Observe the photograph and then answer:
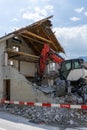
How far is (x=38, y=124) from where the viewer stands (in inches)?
583

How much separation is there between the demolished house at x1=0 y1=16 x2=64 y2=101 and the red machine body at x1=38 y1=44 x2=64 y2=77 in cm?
121

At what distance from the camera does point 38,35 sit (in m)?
27.1

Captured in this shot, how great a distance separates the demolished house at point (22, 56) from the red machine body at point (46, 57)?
1.21 meters

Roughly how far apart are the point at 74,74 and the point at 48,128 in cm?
853

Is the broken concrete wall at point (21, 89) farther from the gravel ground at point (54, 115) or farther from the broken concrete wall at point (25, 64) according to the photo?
the broken concrete wall at point (25, 64)

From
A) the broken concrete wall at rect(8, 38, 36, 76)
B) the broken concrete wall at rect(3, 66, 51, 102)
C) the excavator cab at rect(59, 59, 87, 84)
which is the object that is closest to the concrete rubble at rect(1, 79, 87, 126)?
the broken concrete wall at rect(3, 66, 51, 102)

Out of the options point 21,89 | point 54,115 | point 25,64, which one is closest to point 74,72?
point 21,89

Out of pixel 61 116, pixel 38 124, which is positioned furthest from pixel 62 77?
pixel 38 124

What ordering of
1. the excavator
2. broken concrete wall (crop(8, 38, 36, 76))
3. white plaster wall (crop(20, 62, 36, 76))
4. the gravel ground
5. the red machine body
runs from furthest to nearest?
white plaster wall (crop(20, 62, 36, 76)) → broken concrete wall (crop(8, 38, 36, 76)) → the red machine body → the excavator → the gravel ground

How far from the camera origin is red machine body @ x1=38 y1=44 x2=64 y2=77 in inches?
977

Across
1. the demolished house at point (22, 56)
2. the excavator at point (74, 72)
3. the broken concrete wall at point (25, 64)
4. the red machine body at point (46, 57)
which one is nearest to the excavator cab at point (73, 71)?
the excavator at point (74, 72)

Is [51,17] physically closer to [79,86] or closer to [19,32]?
[19,32]

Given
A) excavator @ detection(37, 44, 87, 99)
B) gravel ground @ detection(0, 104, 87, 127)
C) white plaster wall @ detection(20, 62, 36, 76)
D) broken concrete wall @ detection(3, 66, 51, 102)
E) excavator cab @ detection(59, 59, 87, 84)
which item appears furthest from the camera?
white plaster wall @ detection(20, 62, 36, 76)

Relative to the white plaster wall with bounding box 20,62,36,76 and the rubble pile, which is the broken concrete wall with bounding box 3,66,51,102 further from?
the white plaster wall with bounding box 20,62,36,76
